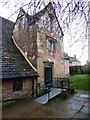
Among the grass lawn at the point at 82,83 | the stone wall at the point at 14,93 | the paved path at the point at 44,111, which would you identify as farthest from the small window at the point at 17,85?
the grass lawn at the point at 82,83

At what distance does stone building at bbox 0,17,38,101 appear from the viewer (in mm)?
9078

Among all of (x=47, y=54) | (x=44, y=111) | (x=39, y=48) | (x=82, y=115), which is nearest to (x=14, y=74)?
(x=44, y=111)

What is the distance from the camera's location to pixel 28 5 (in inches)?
161

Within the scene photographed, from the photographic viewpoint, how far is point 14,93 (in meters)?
9.61

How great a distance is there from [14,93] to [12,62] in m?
2.23

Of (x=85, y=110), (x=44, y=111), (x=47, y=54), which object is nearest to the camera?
(x=44, y=111)

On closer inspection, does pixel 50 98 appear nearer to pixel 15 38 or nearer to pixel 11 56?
pixel 11 56

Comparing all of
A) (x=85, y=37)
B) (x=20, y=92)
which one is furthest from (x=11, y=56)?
(x=85, y=37)

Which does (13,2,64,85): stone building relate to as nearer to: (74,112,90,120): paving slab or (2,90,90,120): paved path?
(2,90,90,120): paved path

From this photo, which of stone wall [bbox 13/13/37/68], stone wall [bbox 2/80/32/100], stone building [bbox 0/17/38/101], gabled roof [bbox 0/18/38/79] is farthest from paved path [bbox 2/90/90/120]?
stone wall [bbox 13/13/37/68]

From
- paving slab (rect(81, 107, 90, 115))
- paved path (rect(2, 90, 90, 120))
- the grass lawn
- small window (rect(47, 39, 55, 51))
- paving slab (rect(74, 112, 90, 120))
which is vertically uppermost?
small window (rect(47, 39, 55, 51))

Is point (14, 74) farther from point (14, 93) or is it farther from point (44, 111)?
point (44, 111)

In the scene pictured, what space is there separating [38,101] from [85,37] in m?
6.11

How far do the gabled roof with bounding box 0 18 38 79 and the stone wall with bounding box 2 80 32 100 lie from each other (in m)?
0.53
